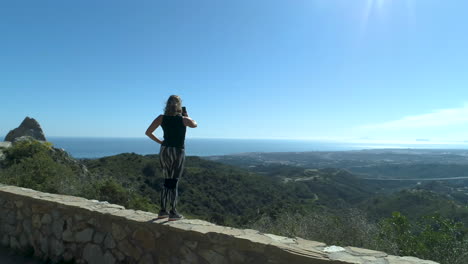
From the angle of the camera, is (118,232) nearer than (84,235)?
Yes

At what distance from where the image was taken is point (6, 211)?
3.76 meters

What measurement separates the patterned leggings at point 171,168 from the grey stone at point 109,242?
2.02ft

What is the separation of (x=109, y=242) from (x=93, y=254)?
0.87 feet

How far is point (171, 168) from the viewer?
2.89m

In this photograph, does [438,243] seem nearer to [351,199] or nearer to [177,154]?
[177,154]

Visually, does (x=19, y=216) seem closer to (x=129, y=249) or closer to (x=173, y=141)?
(x=129, y=249)

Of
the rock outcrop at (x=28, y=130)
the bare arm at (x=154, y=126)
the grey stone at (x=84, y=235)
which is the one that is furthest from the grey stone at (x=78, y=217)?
the rock outcrop at (x=28, y=130)

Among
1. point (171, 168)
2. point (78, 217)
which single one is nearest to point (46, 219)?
point (78, 217)

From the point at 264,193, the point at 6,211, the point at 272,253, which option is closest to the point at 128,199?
the point at 6,211

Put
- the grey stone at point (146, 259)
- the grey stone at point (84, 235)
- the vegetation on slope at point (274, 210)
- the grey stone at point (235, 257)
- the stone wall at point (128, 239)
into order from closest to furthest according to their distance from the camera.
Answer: the stone wall at point (128, 239), the grey stone at point (235, 257), the grey stone at point (146, 259), the grey stone at point (84, 235), the vegetation on slope at point (274, 210)

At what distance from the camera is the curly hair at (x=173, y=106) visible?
9.48 feet

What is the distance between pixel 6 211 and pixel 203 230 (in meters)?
3.11

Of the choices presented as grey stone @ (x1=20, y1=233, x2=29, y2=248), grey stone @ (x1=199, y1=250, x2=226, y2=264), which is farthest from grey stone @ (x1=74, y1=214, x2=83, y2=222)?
grey stone @ (x1=199, y1=250, x2=226, y2=264)

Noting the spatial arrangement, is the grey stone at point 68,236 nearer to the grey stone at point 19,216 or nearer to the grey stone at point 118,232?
the grey stone at point 118,232
